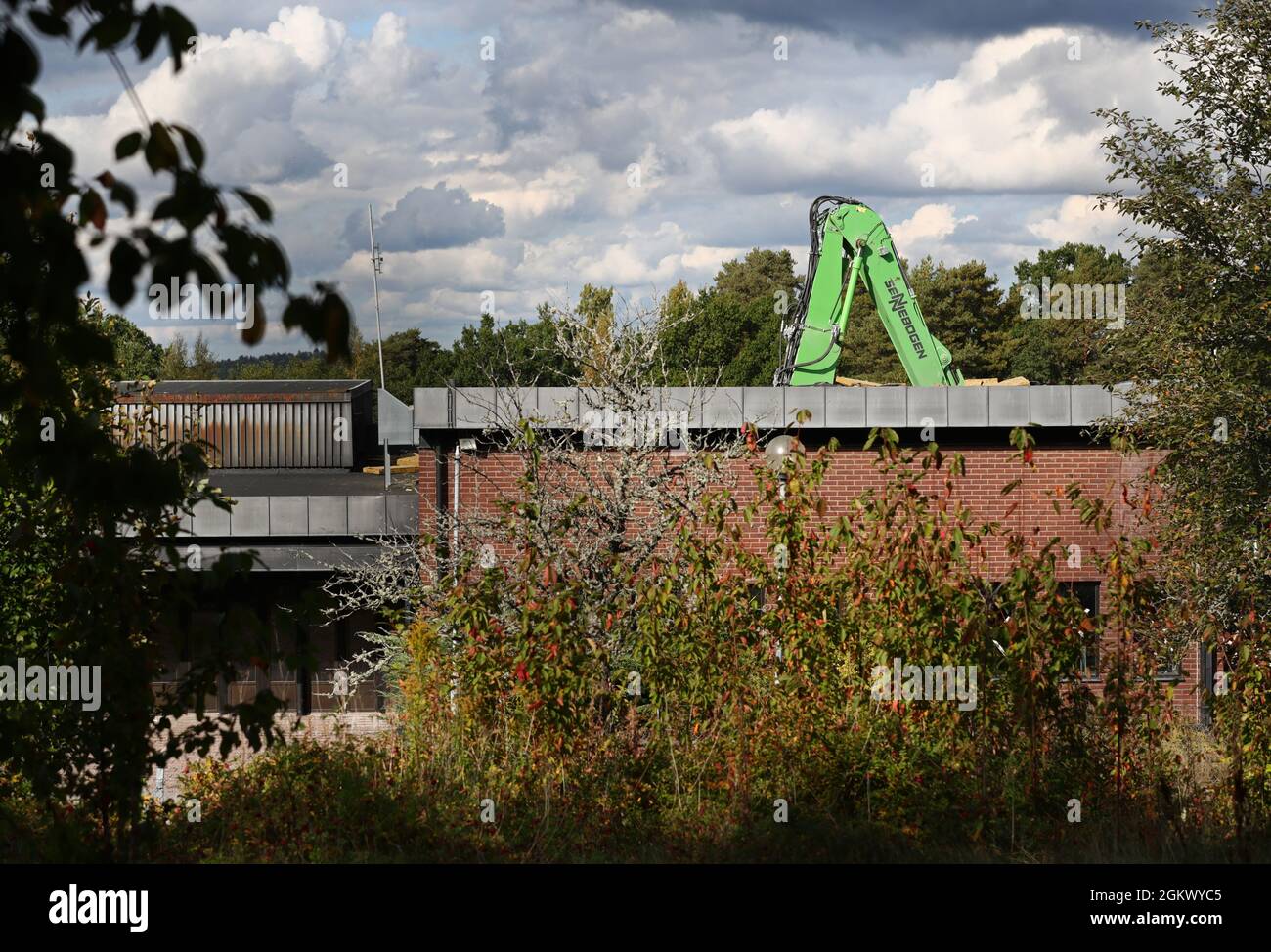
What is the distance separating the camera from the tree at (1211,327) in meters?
12.4

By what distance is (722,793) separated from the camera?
679 cm

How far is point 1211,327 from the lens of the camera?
1293cm

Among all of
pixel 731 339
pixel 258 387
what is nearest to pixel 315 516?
pixel 258 387

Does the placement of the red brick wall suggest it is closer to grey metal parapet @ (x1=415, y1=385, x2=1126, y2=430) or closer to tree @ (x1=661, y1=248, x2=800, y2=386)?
grey metal parapet @ (x1=415, y1=385, x2=1126, y2=430)

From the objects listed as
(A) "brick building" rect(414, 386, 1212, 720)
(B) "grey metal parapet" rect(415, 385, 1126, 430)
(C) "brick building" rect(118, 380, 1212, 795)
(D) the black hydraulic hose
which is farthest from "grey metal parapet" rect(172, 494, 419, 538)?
(D) the black hydraulic hose

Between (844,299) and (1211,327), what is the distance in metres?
9.49

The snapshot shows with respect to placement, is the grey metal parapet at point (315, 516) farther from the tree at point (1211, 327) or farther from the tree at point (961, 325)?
the tree at point (961, 325)

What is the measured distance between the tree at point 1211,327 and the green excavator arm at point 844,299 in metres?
8.30

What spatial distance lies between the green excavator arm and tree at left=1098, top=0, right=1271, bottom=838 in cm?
830

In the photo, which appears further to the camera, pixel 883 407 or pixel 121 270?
pixel 883 407

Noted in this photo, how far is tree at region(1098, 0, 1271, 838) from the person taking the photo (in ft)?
40.7

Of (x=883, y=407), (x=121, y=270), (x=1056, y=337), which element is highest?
(x=1056, y=337)

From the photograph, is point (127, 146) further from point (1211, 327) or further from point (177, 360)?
point (177, 360)

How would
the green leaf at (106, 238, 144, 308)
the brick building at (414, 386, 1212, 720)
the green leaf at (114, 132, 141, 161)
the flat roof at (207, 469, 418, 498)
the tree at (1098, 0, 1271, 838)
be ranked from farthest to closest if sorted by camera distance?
1. the flat roof at (207, 469, 418, 498)
2. the brick building at (414, 386, 1212, 720)
3. the tree at (1098, 0, 1271, 838)
4. the green leaf at (114, 132, 141, 161)
5. the green leaf at (106, 238, 144, 308)
